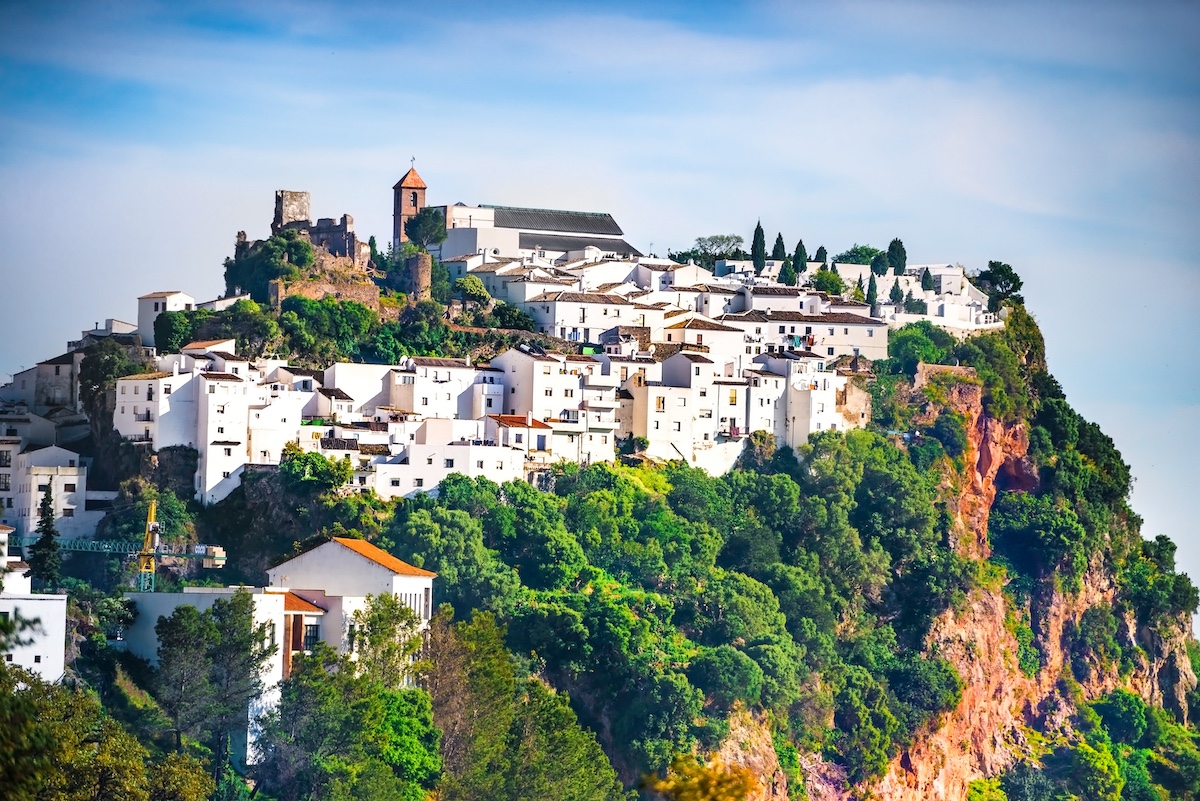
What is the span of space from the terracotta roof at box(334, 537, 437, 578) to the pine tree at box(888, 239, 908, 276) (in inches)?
1381

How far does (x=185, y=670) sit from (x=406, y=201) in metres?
30.8

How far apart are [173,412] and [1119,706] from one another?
3106cm

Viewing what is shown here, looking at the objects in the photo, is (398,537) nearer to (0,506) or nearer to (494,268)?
(0,506)

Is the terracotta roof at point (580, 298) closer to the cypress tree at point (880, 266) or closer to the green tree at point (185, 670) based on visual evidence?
the cypress tree at point (880, 266)

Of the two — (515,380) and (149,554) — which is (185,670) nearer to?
(149,554)

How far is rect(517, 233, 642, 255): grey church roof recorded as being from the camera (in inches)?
3386

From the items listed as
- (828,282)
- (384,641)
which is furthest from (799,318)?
→ (384,641)

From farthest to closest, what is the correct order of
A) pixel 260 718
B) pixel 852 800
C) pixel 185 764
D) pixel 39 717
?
pixel 852 800, pixel 260 718, pixel 185 764, pixel 39 717

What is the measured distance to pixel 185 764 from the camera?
51.8 meters

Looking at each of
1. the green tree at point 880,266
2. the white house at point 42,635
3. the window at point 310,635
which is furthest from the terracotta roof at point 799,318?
the white house at point 42,635

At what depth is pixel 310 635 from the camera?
5906 centimetres

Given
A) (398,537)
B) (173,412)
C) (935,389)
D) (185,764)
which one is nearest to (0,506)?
(173,412)

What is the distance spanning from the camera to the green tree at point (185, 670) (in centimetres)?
5584

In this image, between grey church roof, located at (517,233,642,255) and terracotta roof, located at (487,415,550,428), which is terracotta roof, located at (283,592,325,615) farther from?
grey church roof, located at (517,233,642,255)
